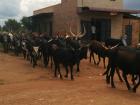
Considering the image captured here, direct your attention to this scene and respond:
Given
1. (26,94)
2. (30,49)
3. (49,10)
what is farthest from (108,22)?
(26,94)

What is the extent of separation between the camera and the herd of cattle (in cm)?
1393

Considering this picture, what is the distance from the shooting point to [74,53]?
17.2 m

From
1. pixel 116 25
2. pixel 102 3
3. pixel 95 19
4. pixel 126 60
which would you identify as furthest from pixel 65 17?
pixel 126 60

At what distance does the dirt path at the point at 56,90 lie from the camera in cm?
1176

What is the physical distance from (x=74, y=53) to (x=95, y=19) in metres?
13.5

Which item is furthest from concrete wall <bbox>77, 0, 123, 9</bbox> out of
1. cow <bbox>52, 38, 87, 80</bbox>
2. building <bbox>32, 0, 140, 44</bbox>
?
cow <bbox>52, 38, 87, 80</bbox>

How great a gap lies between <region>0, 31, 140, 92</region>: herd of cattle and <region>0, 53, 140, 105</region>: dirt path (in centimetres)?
62

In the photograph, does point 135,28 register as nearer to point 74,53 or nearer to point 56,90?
point 74,53

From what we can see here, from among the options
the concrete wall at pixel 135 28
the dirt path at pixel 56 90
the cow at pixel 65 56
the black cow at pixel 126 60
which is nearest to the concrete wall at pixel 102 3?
the concrete wall at pixel 135 28

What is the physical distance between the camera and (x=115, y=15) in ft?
102

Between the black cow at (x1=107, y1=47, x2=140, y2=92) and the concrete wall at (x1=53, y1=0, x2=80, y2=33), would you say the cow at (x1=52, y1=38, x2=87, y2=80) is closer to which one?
the black cow at (x1=107, y1=47, x2=140, y2=92)

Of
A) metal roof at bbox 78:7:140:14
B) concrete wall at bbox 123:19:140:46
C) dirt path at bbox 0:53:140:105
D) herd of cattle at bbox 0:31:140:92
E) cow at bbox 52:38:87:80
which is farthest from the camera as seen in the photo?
concrete wall at bbox 123:19:140:46

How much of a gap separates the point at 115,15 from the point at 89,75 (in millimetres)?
13549

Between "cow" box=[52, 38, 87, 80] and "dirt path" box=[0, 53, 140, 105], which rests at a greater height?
"cow" box=[52, 38, 87, 80]
